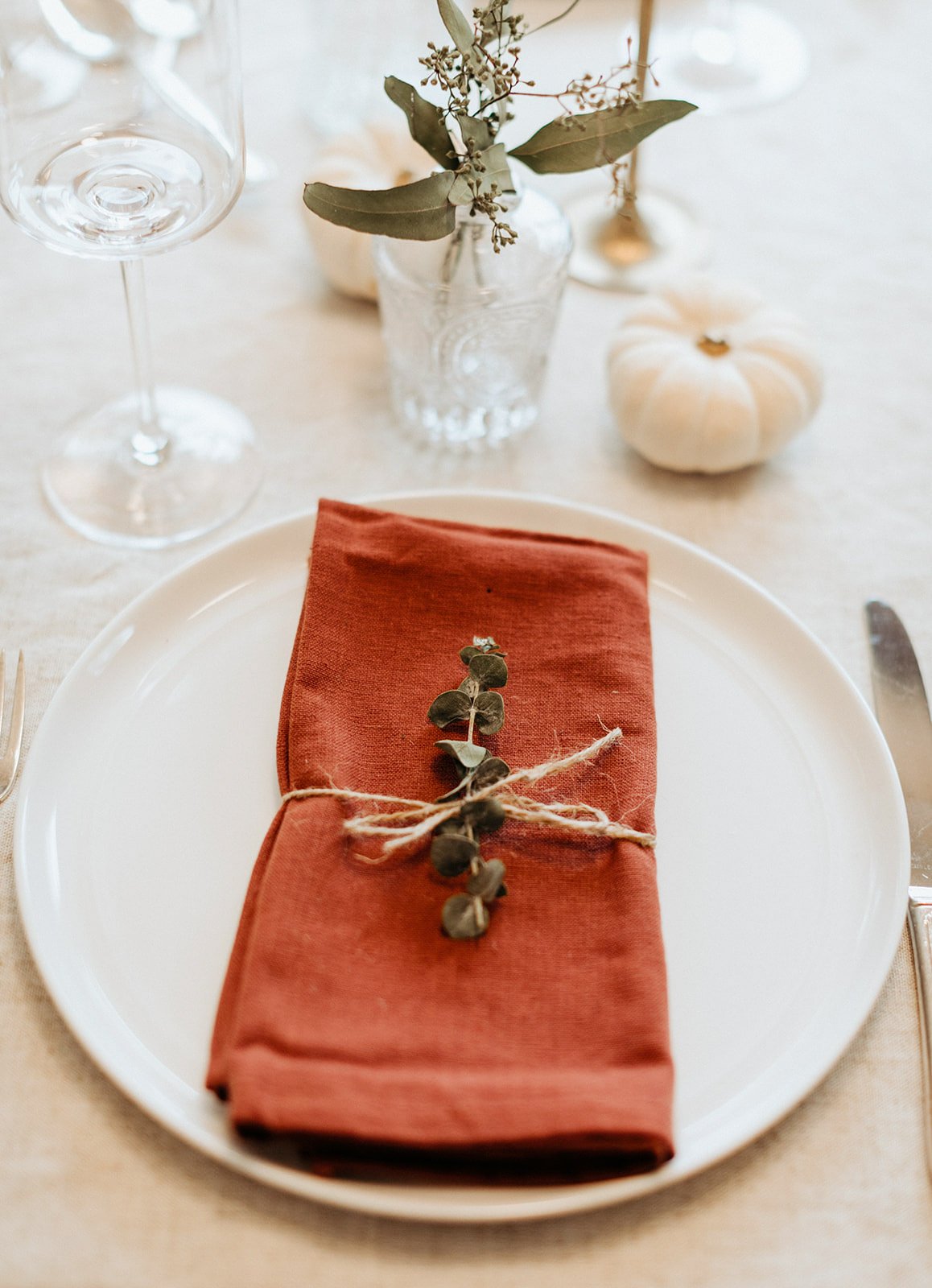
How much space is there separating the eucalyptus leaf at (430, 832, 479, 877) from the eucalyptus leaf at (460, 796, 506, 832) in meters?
0.02

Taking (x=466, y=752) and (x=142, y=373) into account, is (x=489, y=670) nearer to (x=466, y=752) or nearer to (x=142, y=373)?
(x=466, y=752)

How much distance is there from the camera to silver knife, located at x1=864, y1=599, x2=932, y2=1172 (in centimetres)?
73

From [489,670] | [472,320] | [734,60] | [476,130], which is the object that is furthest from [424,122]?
[734,60]

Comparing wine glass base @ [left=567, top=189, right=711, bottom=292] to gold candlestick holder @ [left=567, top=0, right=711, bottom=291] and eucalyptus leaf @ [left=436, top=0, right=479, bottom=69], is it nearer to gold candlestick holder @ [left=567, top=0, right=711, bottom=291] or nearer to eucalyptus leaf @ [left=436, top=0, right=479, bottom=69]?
gold candlestick holder @ [left=567, top=0, right=711, bottom=291]

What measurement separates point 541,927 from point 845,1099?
0.21 m

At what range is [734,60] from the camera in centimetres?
154

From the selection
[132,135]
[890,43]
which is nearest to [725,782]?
[132,135]

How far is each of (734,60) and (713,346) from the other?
0.72 meters

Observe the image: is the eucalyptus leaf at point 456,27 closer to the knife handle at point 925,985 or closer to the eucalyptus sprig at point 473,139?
the eucalyptus sprig at point 473,139

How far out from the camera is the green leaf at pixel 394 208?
866 millimetres

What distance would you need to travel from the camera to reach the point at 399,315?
102 centimetres

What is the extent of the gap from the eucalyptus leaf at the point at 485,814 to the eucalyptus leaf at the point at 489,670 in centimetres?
11

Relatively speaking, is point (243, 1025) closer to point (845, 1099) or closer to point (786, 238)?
point (845, 1099)

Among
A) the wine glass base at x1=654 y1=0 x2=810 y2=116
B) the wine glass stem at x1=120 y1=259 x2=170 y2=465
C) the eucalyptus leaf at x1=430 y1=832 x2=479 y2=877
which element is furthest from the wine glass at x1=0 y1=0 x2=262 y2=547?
the wine glass base at x1=654 y1=0 x2=810 y2=116
